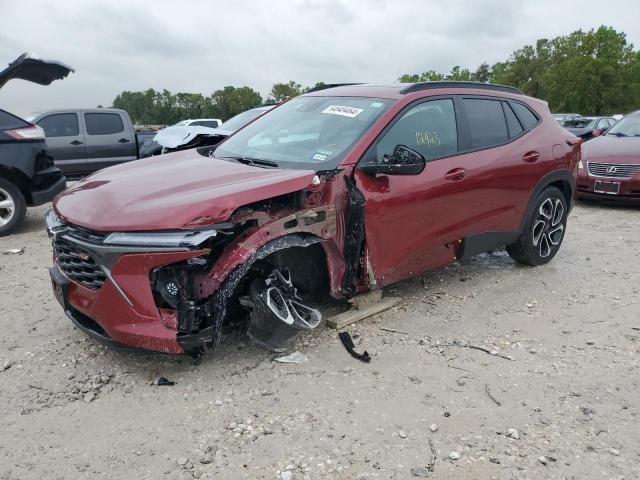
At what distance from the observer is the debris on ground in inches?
138

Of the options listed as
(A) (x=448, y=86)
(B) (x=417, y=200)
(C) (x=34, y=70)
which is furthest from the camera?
(C) (x=34, y=70)

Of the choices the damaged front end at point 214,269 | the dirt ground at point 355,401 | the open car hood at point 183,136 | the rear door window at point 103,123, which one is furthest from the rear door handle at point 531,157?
the rear door window at point 103,123

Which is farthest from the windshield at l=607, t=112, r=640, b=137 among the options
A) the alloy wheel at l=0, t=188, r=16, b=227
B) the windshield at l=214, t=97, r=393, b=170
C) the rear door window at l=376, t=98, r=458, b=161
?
the alloy wheel at l=0, t=188, r=16, b=227

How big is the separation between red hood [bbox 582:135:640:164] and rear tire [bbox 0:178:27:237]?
8.64m

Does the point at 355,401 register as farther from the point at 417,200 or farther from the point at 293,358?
the point at 417,200

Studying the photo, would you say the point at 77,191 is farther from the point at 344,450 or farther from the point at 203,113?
the point at 203,113

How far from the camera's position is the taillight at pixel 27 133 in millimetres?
6844

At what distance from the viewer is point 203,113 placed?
86.1m

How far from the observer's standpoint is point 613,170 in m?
8.70

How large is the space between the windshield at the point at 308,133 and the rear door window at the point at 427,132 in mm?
181

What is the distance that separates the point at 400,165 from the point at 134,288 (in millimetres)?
1877

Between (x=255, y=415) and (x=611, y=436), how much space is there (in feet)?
6.09

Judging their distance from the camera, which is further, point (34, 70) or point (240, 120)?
point (240, 120)

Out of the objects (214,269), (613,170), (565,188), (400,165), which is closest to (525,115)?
(565,188)
